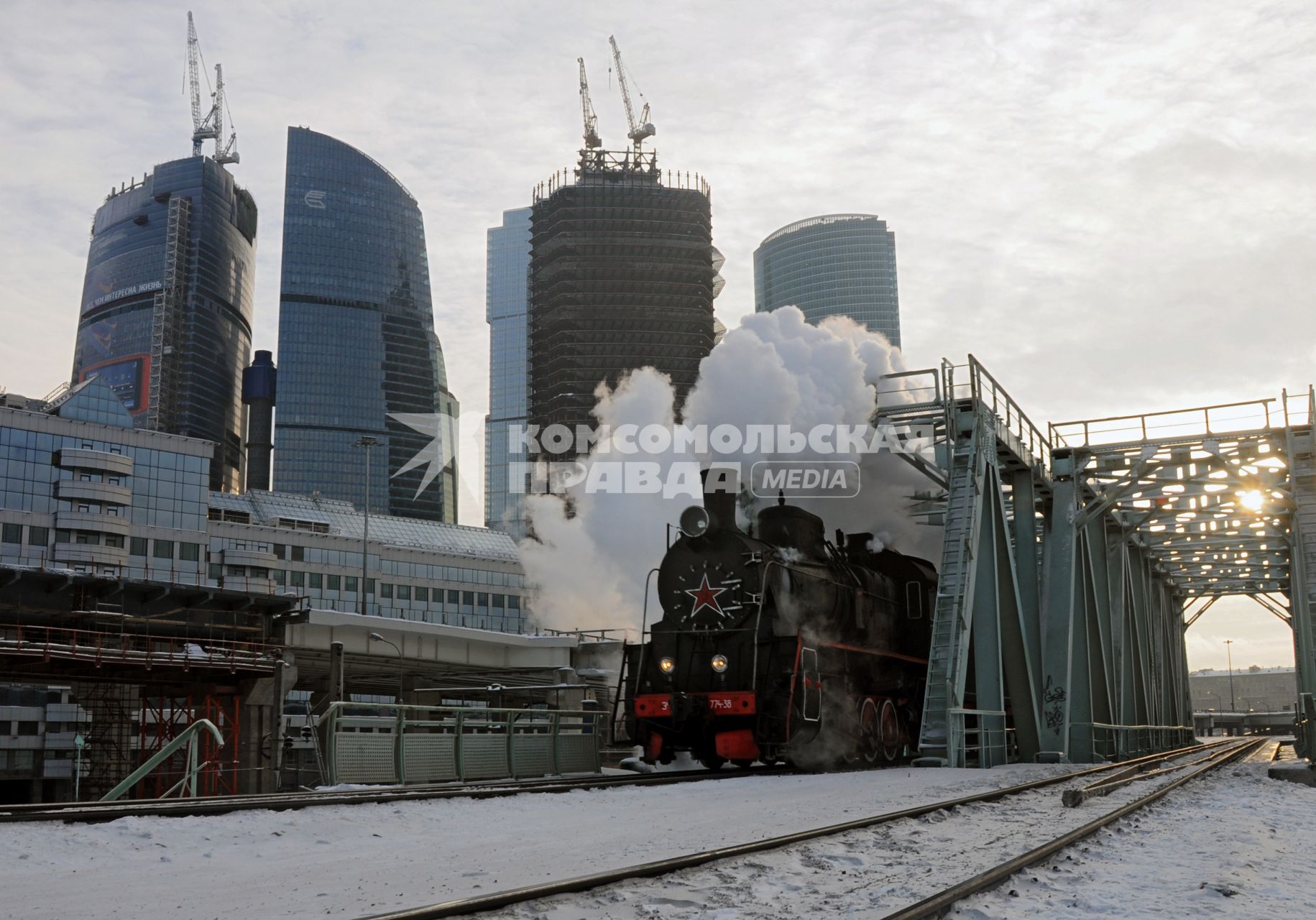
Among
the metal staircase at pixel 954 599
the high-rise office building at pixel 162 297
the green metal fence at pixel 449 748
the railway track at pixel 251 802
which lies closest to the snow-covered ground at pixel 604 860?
the railway track at pixel 251 802

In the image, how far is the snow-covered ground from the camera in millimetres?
7691

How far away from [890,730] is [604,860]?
16.7m

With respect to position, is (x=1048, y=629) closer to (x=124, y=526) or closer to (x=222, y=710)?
(x=222, y=710)

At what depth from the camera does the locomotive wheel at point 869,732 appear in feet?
78.4

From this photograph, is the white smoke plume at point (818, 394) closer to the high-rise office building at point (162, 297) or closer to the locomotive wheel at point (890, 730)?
the locomotive wheel at point (890, 730)

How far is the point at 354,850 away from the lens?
1038cm

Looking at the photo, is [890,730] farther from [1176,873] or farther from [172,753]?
[1176,873]

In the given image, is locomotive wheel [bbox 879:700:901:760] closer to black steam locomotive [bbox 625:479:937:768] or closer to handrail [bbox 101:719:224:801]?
black steam locomotive [bbox 625:479:937:768]

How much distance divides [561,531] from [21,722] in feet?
110

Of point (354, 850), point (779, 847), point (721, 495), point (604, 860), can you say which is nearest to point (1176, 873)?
point (779, 847)

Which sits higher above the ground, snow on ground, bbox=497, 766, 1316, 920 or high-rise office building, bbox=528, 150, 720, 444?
high-rise office building, bbox=528, 150, 720, 444

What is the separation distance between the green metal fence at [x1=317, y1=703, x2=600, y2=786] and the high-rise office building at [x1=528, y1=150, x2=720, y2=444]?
140177mm

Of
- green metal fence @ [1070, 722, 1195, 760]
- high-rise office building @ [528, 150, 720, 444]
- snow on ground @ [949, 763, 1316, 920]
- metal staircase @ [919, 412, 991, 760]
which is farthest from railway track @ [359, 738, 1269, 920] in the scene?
high-rise office building @ [528, 150, 720, 444]

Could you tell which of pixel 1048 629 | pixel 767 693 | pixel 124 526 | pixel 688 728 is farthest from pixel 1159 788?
pixel 124 526
